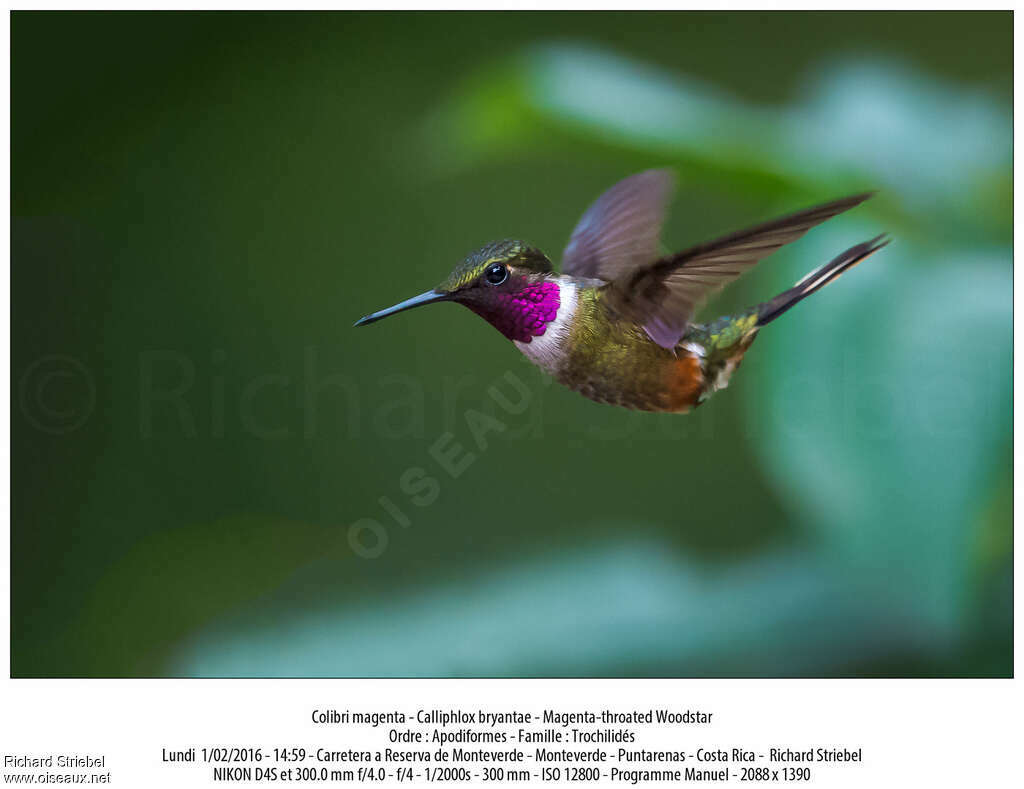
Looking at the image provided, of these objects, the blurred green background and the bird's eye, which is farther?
the blurred green background

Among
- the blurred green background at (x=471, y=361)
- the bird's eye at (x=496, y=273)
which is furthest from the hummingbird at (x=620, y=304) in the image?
the blurred green background at (x=471, y=361)

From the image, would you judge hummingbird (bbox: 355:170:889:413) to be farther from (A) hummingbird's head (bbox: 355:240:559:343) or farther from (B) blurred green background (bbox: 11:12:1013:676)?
(B) blurred green background (bbox: 11:12:1013:676)

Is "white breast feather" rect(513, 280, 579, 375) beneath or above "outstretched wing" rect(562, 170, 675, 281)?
beneath

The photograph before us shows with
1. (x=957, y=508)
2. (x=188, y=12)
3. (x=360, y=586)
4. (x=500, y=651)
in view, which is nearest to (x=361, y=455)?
(x=360, y=586)

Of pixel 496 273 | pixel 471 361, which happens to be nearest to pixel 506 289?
pixel 496 273

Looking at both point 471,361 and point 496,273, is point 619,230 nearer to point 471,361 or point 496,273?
point 496,273

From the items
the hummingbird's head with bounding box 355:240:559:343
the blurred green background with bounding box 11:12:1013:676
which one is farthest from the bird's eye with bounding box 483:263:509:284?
the blurred green background with bounding box 11:12:1013:676

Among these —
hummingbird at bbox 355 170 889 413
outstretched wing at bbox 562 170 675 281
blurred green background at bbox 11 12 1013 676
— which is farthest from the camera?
blurred green background at bbox 11 12 1013 676

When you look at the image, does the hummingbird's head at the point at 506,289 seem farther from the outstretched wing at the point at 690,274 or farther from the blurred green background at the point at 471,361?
the blurred green background at the point at 471,361
